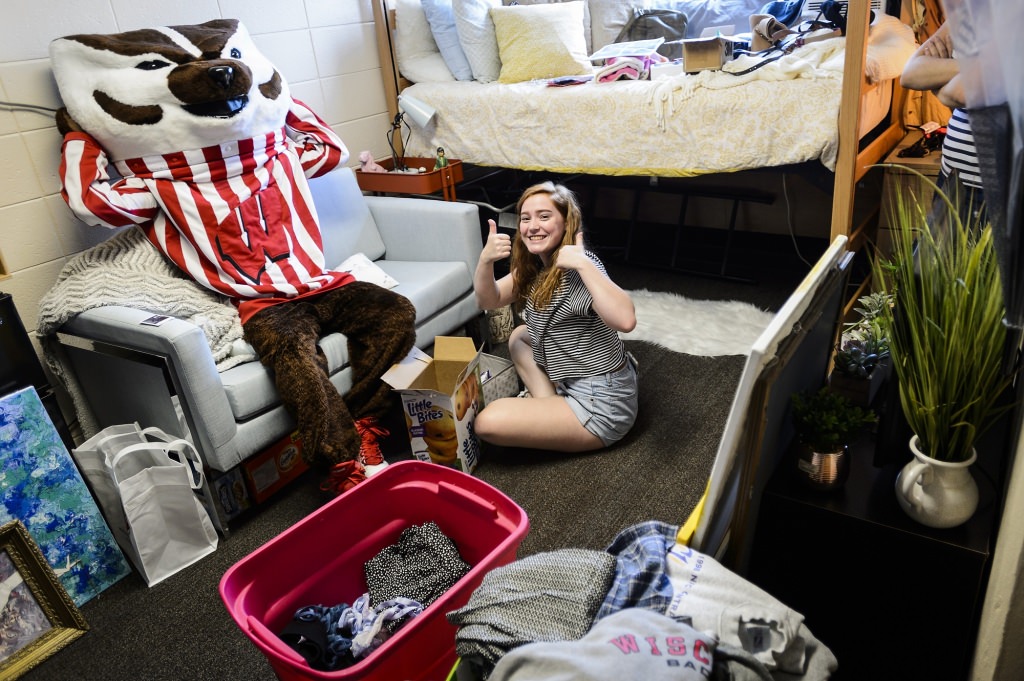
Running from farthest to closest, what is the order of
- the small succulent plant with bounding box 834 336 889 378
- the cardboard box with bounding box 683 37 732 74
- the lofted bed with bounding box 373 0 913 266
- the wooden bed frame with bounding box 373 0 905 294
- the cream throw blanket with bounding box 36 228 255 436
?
the cardboard box with bounding box 683 37 732 74, the lofted bed with bounding box 373 0 913 266, the wooden bed frame with bounding box 373 0 905 294, the cream throw blanket with bounding box 36 228 255 436, the small succulent plant with bounding box 834 336 889 378

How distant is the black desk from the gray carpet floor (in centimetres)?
56

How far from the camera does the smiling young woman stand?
1963mm

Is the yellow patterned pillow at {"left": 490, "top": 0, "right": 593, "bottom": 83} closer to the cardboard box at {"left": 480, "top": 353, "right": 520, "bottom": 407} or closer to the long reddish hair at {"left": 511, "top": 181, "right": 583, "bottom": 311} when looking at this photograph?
the long reddish hair at {"left": 511, "top": 181, "right": 583, "bottom": 311}

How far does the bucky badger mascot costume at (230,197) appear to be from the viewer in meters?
1.94

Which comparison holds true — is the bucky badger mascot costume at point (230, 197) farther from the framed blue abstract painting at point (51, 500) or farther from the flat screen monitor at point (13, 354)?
the framed blue abstract painting at point (51, 500)

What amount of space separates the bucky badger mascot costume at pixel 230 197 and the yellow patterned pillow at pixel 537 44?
48.4 inches

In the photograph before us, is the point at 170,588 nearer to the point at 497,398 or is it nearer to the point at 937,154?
the point at 497,398

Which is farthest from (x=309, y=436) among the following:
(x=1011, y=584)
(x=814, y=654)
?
(x=1011, y=584)

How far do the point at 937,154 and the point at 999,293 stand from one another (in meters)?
1.81

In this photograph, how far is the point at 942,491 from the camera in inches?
43.3

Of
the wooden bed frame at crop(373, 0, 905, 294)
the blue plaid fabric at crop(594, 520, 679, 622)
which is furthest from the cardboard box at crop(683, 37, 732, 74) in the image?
the blue plaid fabric at crop(594, 520, 679, 622)

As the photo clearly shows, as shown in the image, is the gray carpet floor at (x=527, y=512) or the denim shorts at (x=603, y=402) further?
the denim shorts at (x=603, y=402)

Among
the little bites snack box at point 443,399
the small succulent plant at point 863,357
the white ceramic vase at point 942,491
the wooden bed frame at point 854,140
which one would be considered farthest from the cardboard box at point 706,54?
the white ceramic vase at point 942,491

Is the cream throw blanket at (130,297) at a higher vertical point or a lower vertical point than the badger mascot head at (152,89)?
lower
